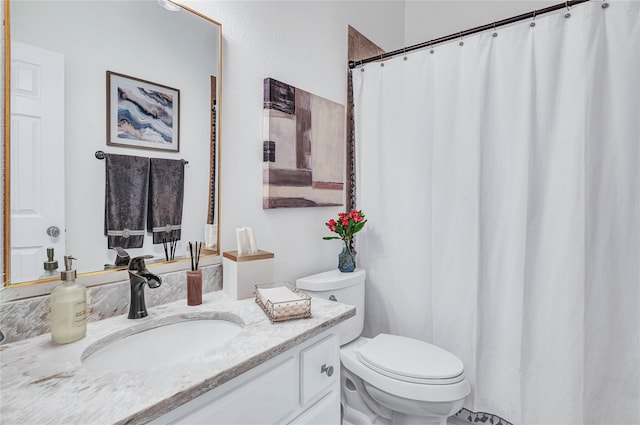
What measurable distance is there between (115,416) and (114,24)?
3.44ft

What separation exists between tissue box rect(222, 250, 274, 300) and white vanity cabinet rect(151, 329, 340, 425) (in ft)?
1.11

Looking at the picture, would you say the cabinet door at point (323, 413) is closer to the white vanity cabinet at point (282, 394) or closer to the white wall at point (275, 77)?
the white vanity cabinet at point (282, 394)

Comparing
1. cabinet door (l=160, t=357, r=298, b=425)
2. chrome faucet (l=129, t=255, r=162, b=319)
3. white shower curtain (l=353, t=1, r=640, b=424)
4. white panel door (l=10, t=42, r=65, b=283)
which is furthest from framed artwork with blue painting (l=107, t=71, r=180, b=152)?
white shower curtain (l=353, t=1, r=640, b=424)

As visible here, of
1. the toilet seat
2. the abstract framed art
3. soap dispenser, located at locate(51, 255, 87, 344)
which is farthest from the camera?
the abstract framed art

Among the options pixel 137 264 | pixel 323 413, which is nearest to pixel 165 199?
pixel 137 264

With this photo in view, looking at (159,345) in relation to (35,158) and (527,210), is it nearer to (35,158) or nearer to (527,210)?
(35,158)

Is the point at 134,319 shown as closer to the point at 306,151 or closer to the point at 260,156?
the point at 260,156

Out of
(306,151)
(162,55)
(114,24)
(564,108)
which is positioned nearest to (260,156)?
(306,151)

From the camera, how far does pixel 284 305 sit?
3.16 feet

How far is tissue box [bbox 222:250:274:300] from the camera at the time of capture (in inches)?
45.7

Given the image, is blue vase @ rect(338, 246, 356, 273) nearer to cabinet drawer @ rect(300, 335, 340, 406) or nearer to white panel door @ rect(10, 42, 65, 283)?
cabinet drawer @ rect(300, 335, 340, 406)

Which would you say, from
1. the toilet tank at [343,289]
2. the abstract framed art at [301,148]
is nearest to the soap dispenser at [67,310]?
the abstract framed art at [301,148]

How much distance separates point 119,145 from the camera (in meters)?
1.01

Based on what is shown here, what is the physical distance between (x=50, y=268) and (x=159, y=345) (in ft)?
1.13
